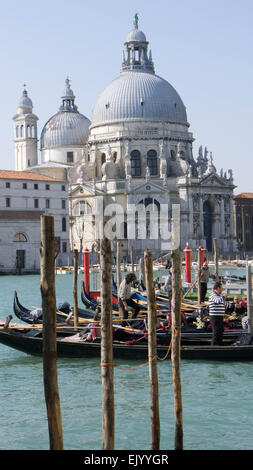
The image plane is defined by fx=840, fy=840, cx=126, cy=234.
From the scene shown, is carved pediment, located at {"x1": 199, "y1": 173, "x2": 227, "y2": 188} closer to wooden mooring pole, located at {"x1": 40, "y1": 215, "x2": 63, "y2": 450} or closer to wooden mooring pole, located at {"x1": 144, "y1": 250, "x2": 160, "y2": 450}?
wooden mooring pole, located at {"x1": 144, "y1": 250, "x2": 160, "y2": 450}

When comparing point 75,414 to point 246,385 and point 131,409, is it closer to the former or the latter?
point 131,409

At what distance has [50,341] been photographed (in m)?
7.67

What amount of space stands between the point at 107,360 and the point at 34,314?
8.21 m

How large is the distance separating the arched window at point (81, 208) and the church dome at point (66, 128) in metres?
8.92

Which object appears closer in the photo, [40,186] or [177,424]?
[177,424]

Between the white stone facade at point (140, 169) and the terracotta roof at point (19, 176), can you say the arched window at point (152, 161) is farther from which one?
the terracotta roof at point (19, 176)

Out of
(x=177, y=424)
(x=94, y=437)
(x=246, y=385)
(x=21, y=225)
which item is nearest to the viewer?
(x=177, y=424)

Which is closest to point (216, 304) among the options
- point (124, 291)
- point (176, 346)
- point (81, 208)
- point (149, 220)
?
point (124, 291)

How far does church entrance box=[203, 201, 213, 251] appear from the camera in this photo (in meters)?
68.7

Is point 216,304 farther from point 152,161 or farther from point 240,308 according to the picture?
point 152,161

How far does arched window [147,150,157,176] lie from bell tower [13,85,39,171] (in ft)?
35.2
